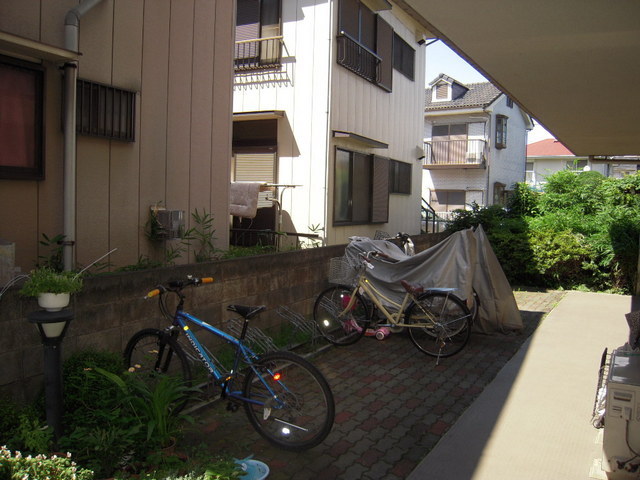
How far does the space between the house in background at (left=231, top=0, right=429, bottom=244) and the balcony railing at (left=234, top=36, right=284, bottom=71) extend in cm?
2

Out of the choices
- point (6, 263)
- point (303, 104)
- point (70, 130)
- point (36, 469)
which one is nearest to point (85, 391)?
point (36, 469)

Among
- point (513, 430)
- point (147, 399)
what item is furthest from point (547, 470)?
point (147, 399)

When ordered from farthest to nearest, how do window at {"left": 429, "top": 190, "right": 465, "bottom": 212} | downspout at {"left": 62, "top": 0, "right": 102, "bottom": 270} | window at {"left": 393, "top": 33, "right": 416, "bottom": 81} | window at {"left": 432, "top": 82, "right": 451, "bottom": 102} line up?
window at {"left": 432, "top": 82, "right": 451, "bottom": 102}, window at {"left": 429, "top": 190, "right": 465, "bottom": 212}, window at {"left": 393, "top": 33, "right": 416, "bottom": 81}, downspout at {"left": 62, "top": 0, "right": 102, "bottom": 270}

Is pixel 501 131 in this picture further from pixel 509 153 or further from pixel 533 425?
pixel 533 425

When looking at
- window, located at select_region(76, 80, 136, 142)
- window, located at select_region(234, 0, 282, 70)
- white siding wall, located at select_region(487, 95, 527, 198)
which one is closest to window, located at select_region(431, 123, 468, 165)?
white siding wall, located at select_region(487, 95, 527, 198)

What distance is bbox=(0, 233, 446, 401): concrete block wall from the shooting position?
11.8ft

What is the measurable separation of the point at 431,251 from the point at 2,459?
5513mm

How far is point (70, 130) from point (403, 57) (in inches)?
392

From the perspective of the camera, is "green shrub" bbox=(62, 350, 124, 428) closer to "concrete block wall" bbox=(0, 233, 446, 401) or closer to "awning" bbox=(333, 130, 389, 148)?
"concrete block wall" bbox=(0, 233, 446, 401)

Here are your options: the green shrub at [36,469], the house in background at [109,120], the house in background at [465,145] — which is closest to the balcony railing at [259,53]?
the house in background at [109,120]

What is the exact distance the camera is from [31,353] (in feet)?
12.1

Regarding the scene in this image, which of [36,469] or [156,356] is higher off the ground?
[156,356]

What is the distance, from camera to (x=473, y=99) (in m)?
28.0

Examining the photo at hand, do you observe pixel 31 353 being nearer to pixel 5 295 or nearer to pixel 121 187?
pixel 5 295
